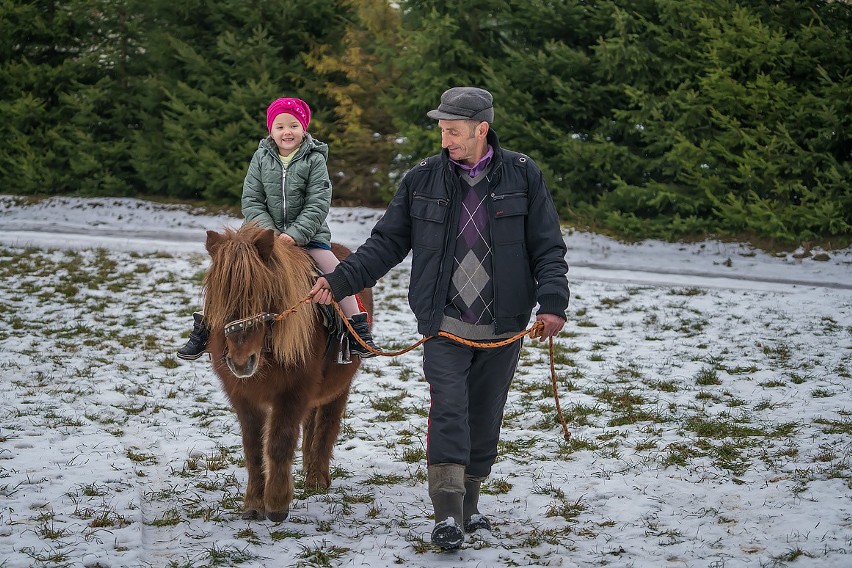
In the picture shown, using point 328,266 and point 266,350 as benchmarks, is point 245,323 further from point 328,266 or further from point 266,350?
point 328,266

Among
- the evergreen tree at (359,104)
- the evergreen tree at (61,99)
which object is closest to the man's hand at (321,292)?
the evergreen tree at (359,104)

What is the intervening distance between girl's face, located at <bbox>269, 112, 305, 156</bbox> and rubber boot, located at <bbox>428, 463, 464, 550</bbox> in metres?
2.30

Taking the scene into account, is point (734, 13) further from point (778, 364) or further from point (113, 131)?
point (113, 131)

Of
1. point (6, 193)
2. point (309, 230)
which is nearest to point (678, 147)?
point (309, 230)

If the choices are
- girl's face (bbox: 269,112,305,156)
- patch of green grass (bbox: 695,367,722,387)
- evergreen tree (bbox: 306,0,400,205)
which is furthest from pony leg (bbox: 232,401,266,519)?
evergreen tree (bbox: 306,0,400,205)

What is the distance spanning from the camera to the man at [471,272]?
469cm

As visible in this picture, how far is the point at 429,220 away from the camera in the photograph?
4809 mm

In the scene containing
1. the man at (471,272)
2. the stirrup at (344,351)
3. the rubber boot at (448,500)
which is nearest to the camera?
the rubber boot at (448,500)

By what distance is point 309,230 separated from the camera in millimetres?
5555

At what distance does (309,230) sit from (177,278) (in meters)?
8.78

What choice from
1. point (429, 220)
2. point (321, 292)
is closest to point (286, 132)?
point (321, 292)

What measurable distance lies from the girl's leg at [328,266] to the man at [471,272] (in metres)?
0.84

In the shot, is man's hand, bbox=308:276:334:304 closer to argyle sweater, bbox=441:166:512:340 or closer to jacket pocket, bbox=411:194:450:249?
jacket pocket, bbox=411:194:450:249

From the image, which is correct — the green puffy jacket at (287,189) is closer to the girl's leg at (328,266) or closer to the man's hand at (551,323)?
the girl's leg at (328,266)
